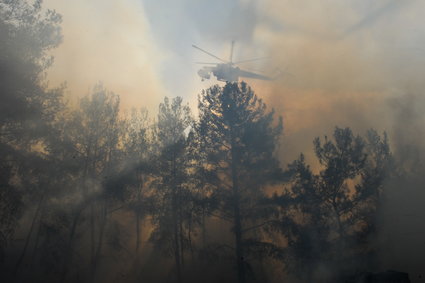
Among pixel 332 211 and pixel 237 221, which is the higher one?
pixel 332 211

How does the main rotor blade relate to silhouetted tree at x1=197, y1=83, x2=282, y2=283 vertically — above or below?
above

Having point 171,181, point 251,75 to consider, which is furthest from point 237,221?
point 251,75

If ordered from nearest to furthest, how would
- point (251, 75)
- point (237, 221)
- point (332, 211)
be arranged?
point (237, 221)
point (332, 211)
point (251, 75)

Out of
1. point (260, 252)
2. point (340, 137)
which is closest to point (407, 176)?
point (340, 137)

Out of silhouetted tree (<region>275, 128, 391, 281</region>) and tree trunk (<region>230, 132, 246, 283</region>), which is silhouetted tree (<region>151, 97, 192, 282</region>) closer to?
tree trunk (<region>230, 132, 246, 283</region>)

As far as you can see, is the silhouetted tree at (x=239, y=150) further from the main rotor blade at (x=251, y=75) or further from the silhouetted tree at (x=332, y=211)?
the main rotor blade at (x=251, y=75)

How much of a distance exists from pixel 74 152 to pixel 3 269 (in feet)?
38.6

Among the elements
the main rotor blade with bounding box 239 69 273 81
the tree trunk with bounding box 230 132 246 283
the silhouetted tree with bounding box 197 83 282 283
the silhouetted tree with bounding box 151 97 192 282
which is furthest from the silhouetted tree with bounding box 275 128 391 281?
the main rotor blade with bounding box 239 69 273 81

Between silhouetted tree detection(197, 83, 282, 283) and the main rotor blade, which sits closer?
silhouetted tree detection(197, 83, 282, 283)

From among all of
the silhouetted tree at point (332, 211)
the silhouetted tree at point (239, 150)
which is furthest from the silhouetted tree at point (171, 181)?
the silhouetted tree at point (332, 211)

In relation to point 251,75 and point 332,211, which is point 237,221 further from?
point 251,75

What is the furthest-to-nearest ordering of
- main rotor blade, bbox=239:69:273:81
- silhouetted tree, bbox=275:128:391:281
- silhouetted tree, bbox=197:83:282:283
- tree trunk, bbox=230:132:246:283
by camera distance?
main rotor blade, bbox=239:69:273:81
silhouetted tree, bbox=275:128:391:281
silhouetted tree, bbox=197:83:282:283
tree trunk, bbox=230:132:246:283

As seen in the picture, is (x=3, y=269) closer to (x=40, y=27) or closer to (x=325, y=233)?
(x=40, y=27)

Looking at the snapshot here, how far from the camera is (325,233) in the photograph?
19.9 metres
